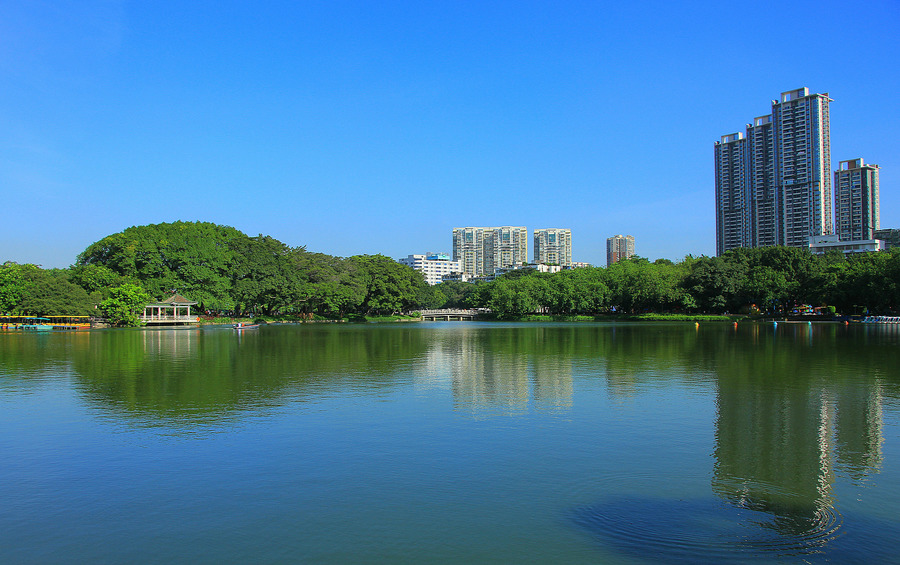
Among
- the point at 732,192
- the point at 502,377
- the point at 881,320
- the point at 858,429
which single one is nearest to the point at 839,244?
the point at 732,192

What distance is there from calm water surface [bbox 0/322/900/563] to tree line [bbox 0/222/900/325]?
43.1m

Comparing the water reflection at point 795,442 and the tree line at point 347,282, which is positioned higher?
the tree line at point 347,282

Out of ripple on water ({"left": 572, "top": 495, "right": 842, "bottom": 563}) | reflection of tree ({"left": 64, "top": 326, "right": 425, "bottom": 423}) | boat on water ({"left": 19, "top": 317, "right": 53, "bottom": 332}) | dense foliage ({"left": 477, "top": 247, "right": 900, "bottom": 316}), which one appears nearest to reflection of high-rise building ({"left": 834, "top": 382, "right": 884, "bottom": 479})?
ripple on water ({"left": 572, "top": 495, "right": 842, "bottom": 563})

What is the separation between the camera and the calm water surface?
19.2 feet

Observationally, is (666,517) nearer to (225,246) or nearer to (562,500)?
(562,500)

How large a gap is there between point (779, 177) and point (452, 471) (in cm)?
11961

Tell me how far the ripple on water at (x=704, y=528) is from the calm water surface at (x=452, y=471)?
2 centimetres

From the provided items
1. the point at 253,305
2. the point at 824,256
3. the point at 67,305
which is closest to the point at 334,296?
the point at 253,305

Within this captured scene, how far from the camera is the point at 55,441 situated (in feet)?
32.0

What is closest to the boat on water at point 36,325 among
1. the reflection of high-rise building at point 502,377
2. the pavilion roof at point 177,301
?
the pavilion roof at point 177,301

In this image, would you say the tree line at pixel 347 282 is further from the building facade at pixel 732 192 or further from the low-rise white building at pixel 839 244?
the building facade at pixel 732 192

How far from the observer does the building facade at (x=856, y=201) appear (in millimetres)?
119938

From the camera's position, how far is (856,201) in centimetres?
12194

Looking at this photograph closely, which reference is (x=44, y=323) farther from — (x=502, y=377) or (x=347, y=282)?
(x=502, y=377)
